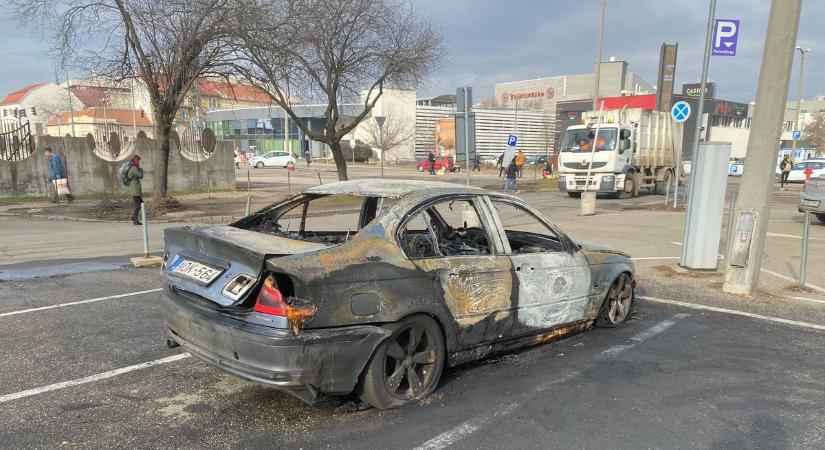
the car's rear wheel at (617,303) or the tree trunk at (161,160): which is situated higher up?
the tree trunk at (161,160)

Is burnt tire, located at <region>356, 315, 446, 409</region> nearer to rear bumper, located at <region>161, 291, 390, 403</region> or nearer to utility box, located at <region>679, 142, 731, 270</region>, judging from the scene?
rear bumper, located at <region>161, 291, 390, 403</region>

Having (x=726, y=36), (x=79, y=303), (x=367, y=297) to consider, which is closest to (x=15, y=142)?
(x=79, y=303)

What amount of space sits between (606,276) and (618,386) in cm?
142

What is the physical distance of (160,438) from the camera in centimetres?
326

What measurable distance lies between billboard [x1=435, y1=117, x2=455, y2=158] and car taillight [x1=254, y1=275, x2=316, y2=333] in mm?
58335

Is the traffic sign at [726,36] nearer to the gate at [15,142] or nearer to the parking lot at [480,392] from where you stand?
the parking lot at [480,392]

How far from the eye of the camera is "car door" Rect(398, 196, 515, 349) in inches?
152

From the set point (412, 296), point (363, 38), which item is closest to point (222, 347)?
point (412, 296)

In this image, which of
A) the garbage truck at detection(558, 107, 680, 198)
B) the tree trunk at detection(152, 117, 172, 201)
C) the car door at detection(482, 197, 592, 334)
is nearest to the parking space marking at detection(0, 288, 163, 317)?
the car door at detection(482, 197, 592, 334)

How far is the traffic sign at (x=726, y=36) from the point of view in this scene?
37.0 feet

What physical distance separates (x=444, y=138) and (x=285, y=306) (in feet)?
202

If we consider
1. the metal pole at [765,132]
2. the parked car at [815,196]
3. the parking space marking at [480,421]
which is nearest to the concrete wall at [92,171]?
the metal pole at [765,132]

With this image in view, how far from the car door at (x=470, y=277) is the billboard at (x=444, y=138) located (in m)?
57.1

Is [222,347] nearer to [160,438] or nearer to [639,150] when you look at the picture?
[160,438]
